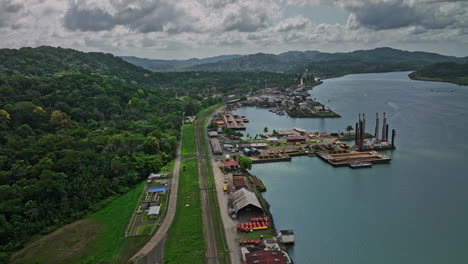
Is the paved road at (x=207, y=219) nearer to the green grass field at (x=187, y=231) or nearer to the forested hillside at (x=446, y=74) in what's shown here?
the green grass field at (x=187, y=231)

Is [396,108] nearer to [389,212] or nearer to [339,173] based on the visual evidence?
[339,173]

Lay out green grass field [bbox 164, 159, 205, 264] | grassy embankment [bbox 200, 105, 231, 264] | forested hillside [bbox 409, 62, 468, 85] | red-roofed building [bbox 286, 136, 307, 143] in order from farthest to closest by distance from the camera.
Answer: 1. forested hillside [bbox 409, 62, 468, 85]
2. red-roofed building [bbox 286, 136, 307, 143]
3. grassy embankment [bbox 200, 105, 231, 264]
4. green grass field [bbox 164, 159, 205, 264]

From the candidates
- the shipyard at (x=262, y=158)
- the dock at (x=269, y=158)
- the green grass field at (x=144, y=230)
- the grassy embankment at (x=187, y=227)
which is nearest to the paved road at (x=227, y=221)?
the shipyard at (x=262, y=158)

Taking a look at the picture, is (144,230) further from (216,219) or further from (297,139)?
(297,139)

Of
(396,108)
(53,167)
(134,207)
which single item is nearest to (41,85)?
(53,167)

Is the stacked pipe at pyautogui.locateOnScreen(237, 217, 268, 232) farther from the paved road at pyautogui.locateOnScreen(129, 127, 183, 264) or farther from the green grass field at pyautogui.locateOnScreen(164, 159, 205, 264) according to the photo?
the paved road at pyautogui.locateOnScreen(129, 127, 183, 264)

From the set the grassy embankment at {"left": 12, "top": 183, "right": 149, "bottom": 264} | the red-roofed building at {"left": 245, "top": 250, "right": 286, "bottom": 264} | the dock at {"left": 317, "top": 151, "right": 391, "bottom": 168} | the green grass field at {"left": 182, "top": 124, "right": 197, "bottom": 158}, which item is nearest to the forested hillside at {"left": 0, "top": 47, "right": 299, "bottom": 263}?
the grassy embankment at {"left": 12, "top": 183, "right": 149, "bottom": 264}

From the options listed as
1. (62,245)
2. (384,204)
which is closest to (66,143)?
(62,245)
